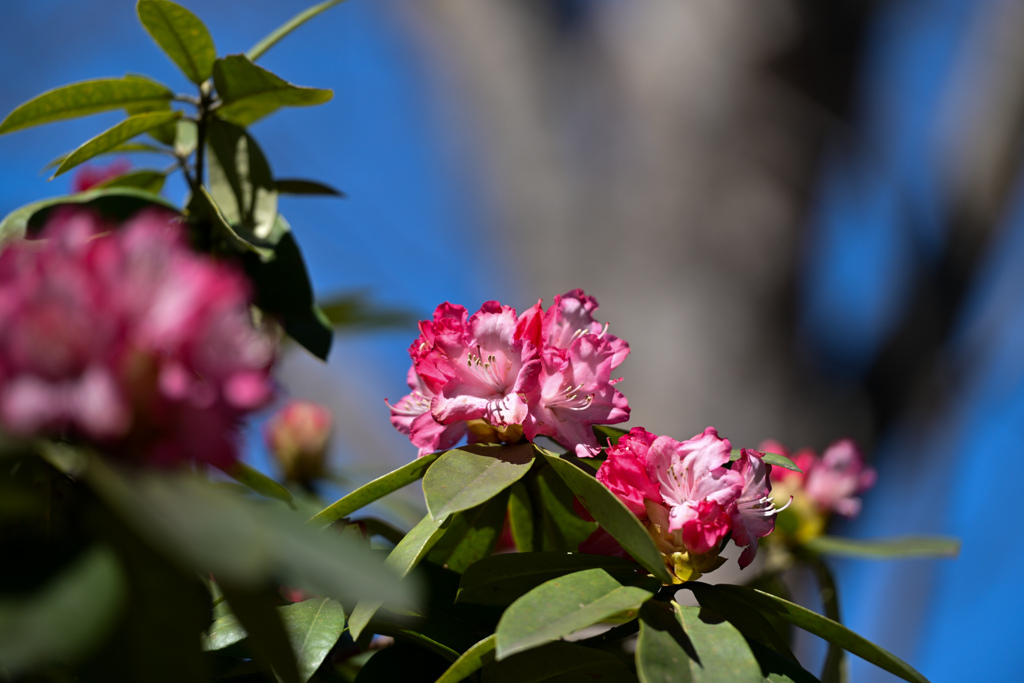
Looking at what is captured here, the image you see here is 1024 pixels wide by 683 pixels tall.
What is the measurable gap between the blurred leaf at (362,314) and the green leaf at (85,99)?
2.11 ft

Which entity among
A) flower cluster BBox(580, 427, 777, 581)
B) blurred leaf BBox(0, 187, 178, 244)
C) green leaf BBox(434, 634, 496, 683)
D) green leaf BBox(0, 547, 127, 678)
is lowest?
green leaf BBox(0, 547, 127, 678)

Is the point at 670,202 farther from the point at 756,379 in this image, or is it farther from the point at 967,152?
the point at 967,152

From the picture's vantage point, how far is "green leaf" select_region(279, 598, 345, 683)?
1.78 feet

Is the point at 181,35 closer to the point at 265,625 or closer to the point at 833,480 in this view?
the point at 265,625

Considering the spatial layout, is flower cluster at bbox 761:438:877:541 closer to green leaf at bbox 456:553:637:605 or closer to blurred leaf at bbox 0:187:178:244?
green leaf at bbox 456:553:637:605

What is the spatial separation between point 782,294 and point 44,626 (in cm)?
288

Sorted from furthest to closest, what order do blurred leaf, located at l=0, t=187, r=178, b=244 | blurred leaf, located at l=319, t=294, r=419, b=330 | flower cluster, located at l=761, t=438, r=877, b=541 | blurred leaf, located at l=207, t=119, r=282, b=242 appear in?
blurred leaf, located at l=319, t=294, r=419, b=330 → flower cluster, located at l=761, t=438, r=877, b=541 → blurred leaf, located at l=207, t=119, r=282, b=242 → blurred leaf, located at l=0, t=187, r=178, b=244

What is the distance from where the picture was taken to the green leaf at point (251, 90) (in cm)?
Result: 81

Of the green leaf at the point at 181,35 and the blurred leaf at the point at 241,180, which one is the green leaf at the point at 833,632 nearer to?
the blurred leaf at the point at 241,180

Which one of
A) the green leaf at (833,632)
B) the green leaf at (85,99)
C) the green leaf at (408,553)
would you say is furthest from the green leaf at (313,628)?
the green leaf at (85,99)

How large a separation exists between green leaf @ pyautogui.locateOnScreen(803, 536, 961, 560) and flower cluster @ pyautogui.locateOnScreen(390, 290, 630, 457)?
1.85 feet

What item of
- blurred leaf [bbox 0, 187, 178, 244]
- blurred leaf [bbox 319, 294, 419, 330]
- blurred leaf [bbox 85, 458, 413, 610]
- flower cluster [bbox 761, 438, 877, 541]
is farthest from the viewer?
blurred leaf [bbox 319, 294, 419, 330]

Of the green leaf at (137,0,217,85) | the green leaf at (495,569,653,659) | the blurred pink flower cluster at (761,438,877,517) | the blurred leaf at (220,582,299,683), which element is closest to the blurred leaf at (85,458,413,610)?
the blurred leaf at (220,582,299,683)

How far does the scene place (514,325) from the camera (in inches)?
26.7
